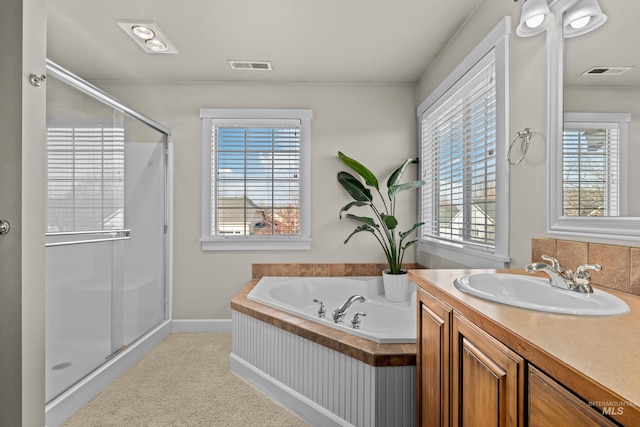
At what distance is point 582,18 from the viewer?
3.98 feet

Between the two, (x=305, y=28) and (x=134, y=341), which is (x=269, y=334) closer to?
(x=134, y=341)

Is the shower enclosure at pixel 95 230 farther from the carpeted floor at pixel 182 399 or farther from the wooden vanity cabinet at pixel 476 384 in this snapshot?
the wooden vanity cabinet at pixel 476 384

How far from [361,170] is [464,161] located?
90cm

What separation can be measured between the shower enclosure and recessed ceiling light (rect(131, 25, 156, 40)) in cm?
51

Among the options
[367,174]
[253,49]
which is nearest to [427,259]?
[367,174]

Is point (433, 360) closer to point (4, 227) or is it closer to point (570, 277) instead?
point (570, 277)

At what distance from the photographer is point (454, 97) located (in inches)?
91.8

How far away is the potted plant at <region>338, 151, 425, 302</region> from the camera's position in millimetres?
2730

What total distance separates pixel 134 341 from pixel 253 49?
7.80 feet

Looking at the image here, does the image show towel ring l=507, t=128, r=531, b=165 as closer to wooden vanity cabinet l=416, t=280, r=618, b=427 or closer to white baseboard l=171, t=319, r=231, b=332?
wooden vanity cabinet l=416, t=280, r=618, b=427

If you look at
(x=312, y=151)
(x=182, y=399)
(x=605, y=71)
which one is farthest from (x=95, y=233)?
(x=605, y=71)

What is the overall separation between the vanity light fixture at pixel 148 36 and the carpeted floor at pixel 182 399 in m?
2.34

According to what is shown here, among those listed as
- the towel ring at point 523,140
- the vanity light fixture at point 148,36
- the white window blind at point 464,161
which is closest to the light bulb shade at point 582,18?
the towel ring at point 523,140

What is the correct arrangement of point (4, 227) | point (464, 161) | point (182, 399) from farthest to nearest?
1. point (464, 161)
2. point (182, 399)
3. point (4, 227)
